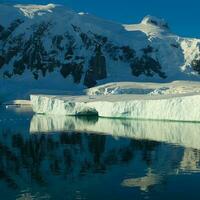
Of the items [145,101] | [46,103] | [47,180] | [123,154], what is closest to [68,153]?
[123,154]

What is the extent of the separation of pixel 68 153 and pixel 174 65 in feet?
345

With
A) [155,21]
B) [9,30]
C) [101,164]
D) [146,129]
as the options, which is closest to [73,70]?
[9,30]

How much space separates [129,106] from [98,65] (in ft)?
242

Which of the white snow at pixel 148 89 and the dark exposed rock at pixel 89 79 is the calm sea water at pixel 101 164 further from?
the dark exposed rock at pixel 89 79

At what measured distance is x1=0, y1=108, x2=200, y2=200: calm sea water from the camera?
24.3 meters

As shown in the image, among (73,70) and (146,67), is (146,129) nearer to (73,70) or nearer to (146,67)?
(73,70)

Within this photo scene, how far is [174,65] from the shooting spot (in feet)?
454

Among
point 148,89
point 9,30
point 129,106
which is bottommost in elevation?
point 129,106

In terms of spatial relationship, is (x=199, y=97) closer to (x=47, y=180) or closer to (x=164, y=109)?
(x=164, y=109)

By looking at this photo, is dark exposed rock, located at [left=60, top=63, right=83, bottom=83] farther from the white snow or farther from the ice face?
the ice face

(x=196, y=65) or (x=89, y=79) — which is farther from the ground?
(x=196, y=65)

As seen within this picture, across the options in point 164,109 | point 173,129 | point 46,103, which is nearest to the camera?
point 173,129

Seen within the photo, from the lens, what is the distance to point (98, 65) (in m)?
136

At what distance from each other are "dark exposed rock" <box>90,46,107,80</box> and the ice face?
54774 mm
